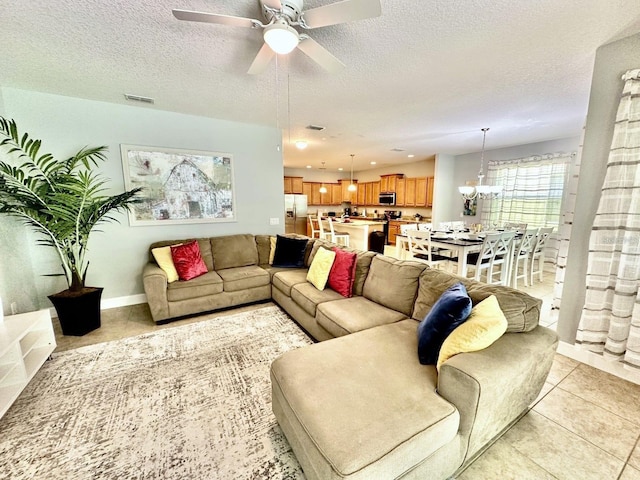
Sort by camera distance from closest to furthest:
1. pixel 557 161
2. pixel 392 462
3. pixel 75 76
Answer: pixel 392 462 → pixel 75 76 → pixel 557 161

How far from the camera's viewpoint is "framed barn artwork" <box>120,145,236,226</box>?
3.54 meters

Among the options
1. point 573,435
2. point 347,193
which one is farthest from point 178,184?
point 347,193

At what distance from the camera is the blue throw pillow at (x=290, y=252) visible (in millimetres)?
3777

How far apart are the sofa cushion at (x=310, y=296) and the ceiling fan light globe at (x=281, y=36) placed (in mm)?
2042

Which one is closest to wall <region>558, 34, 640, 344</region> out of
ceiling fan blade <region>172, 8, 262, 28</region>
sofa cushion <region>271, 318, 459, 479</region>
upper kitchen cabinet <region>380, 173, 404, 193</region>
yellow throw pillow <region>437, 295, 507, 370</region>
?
yellow throw pillow <region>437, 295, 507, 370</region>

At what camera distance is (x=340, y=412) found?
1.22m

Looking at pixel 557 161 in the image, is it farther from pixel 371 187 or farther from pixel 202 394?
pixel 202 394

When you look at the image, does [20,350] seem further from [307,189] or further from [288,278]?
[307,189]

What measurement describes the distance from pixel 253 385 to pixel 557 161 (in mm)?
6573

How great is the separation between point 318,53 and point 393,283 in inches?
75.4

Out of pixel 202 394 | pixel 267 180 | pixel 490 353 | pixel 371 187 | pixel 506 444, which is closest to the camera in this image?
pixel 490 353

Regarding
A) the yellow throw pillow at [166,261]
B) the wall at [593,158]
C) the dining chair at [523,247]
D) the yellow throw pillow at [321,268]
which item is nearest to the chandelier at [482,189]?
the dining chair at [523,247]

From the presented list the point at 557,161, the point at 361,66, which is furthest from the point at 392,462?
the point at 557,161

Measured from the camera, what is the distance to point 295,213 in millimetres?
8414
